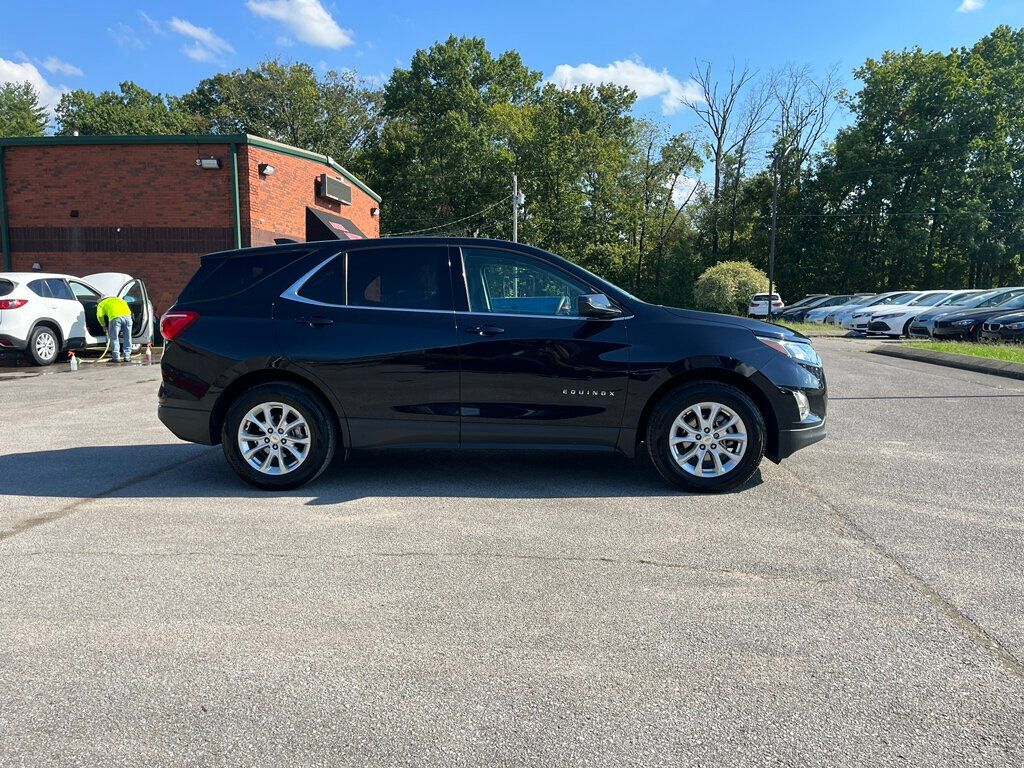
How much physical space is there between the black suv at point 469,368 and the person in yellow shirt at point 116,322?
10341 millimetres

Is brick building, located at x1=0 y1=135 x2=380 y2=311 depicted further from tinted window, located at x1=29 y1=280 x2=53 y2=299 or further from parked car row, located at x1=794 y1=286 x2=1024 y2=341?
parked car row, located at x1=794 y1=286 x2=1024 y2=341

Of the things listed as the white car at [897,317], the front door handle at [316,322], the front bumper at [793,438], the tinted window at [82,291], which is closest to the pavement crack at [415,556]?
the front bumper at [793,438]

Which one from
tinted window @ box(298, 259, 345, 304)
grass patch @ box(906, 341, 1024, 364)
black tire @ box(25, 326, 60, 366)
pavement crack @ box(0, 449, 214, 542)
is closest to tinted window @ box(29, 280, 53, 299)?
black tire @ box(25, 326, 60, 366)

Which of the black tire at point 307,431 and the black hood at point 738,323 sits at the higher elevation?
the black hood at point 738,323

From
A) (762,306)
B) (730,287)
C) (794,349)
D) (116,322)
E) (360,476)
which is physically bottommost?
(360,476)

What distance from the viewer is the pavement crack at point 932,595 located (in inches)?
116

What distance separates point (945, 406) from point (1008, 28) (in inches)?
2199

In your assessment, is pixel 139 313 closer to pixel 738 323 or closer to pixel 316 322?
pixel 316 322

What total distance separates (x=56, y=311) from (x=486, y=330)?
12.1 metres

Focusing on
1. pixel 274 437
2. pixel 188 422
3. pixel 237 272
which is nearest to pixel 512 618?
pixel 274 437

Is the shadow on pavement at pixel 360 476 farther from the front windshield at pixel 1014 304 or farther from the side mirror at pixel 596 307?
the front windshield at pixel 1014 304

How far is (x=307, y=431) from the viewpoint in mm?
5414

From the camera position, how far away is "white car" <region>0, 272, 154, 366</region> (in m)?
13.1

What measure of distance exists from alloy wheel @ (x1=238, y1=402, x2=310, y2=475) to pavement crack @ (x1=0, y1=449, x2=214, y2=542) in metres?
1.04
